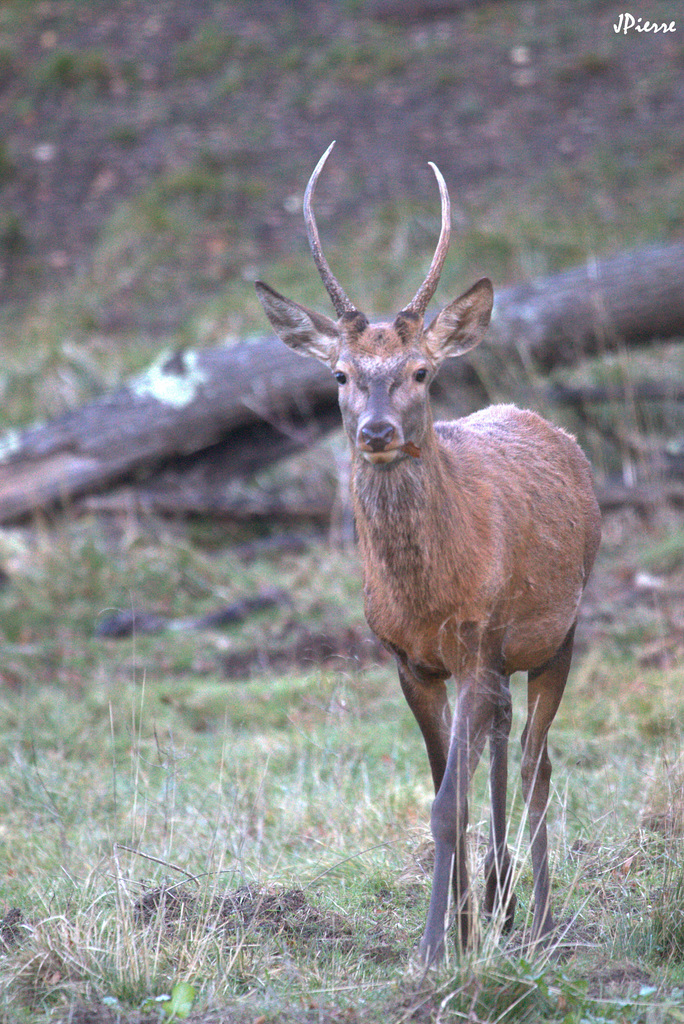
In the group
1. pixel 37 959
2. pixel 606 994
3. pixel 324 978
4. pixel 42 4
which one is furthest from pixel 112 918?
pixel 42 4

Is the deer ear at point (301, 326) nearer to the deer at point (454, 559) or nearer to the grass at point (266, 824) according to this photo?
the deer at point (454, 559)

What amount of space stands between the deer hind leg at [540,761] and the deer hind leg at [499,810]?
77 mm

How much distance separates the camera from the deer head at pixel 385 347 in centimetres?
356

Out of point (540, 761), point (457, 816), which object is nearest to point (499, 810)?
point (540, 761)

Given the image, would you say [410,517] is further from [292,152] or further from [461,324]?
[292,152]

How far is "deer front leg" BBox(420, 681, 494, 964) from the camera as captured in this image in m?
3.31

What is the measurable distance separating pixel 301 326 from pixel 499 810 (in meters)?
1.75

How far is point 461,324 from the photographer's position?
4031 millimetres

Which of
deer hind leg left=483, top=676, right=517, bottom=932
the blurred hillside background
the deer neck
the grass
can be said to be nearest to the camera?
the grass

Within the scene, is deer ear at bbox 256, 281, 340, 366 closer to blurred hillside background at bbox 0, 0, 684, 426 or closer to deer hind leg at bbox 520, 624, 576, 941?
deer hind leg at bbox 520, 624, 576, 941

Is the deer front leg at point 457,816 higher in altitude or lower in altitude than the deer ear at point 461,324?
lower

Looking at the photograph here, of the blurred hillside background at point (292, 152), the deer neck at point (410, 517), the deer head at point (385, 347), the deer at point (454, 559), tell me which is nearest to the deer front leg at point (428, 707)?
the deer at point (454, 559)

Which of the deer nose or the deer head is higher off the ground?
the deer head

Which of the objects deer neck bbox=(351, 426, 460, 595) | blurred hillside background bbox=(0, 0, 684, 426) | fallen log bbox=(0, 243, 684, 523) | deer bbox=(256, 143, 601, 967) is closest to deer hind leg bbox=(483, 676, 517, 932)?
deer bbox=(256, 143, 601, 967)
